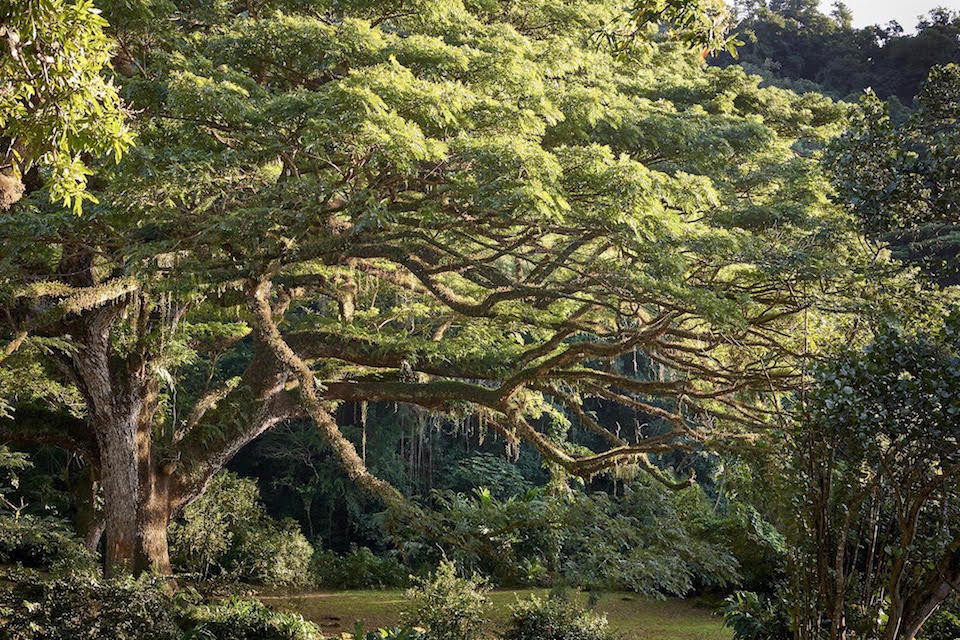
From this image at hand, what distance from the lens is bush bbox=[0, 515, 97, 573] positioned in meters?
9.65

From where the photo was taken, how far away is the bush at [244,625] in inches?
270

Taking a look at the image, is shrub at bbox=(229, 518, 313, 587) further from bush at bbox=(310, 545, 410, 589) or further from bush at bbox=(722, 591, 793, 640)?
bush at bbox=(722, 591, 793, 640)

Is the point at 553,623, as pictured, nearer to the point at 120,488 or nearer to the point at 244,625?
the point at 244,625

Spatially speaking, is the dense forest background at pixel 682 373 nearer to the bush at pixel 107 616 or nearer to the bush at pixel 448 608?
the bush at pixel 448 608

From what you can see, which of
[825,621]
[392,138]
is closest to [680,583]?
[825,621]

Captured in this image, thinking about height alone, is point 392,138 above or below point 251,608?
above

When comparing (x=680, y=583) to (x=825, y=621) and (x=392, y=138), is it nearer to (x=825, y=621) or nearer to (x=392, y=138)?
(x=825, y=621)

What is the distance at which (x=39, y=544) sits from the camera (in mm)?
10734

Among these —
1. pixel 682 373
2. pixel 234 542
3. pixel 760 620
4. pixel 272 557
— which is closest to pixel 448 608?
pixel 760 620

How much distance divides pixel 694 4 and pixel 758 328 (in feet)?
13.8

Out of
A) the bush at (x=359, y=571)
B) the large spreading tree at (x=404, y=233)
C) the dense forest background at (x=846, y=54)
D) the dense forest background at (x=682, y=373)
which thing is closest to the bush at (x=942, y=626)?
the dense forest background at (x=682, y=373)

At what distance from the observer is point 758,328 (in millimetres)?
6898

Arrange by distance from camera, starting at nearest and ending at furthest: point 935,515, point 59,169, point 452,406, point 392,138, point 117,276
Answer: point 59,169
point 935,515
point 392,138
point 117,276
point 452,406

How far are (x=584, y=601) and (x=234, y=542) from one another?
5392 mm
